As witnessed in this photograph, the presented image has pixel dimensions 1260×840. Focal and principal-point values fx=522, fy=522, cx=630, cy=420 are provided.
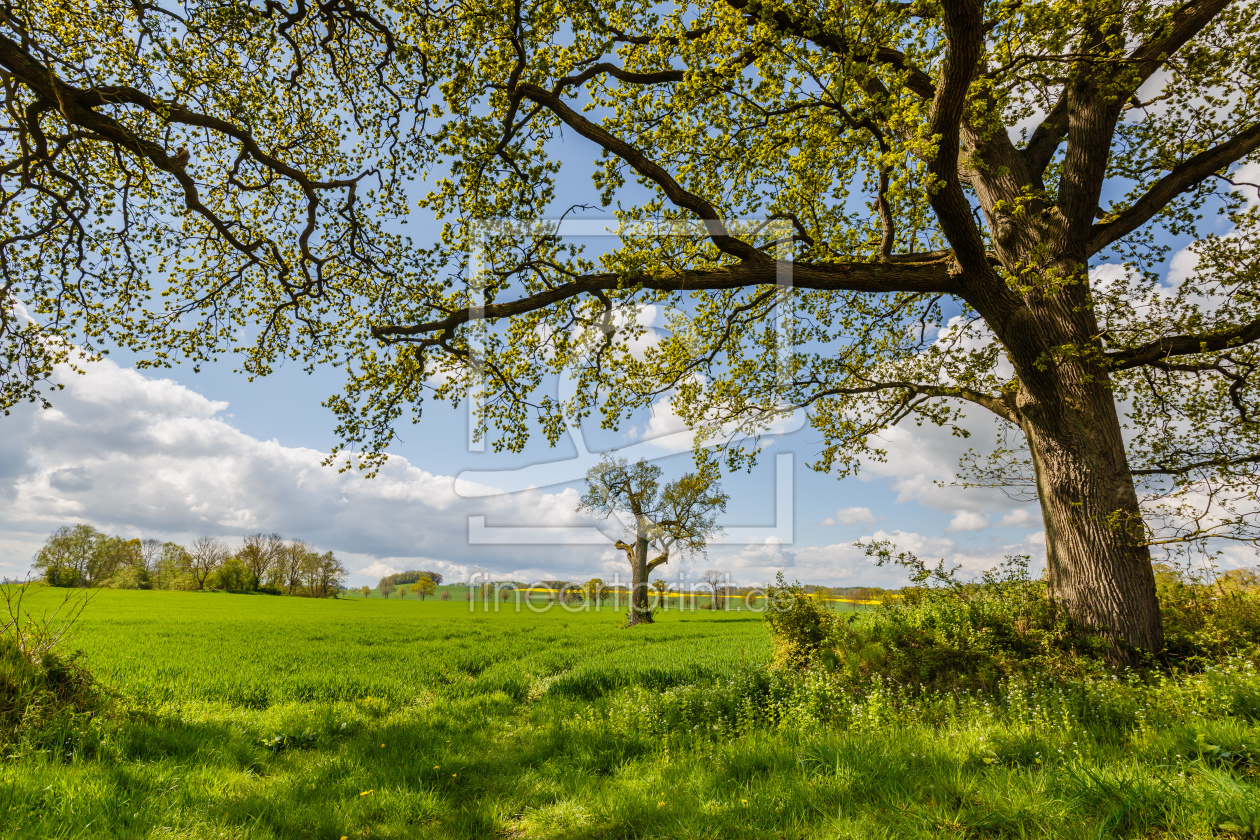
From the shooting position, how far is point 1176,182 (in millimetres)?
8930

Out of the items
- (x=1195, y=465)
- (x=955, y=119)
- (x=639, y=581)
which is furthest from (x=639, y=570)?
(x=955, y=119)

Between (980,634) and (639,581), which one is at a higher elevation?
(980,634)

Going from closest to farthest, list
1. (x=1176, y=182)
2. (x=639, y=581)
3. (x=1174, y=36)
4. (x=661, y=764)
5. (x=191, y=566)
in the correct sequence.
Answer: (x=661, y=764) < (x=1174, y=36) < (x=1176, y=182) < (x=639, y=581) < (x=191, y=566)

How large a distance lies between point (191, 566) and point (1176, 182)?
91.2 metres

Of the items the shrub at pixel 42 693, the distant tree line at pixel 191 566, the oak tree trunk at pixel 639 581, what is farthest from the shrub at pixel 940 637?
the distant tree line at pixel 191 566

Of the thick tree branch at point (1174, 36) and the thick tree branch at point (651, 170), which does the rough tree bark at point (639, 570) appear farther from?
the thick tree branch at point (1174, 36)

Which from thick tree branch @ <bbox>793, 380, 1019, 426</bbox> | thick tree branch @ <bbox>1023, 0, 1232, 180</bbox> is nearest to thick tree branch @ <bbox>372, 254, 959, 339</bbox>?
thick tree branch @ <bbox>793, 380, 1019, 426</bbox>

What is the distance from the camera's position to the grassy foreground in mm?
3602

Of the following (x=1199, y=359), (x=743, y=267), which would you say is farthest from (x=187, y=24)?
(x=1199, y=359)

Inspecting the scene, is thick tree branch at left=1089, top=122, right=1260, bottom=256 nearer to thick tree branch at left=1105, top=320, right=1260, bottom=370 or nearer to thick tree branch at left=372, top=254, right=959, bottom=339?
thick tree branch at left=1105, top=320, right=1260, bottom=370

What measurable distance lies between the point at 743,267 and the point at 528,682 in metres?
8.95

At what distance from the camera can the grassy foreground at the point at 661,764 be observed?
11.8 ft

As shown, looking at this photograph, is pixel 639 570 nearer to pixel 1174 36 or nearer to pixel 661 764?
pixel 661 764

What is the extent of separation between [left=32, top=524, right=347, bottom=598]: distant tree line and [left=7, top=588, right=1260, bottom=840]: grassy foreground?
5908cm
